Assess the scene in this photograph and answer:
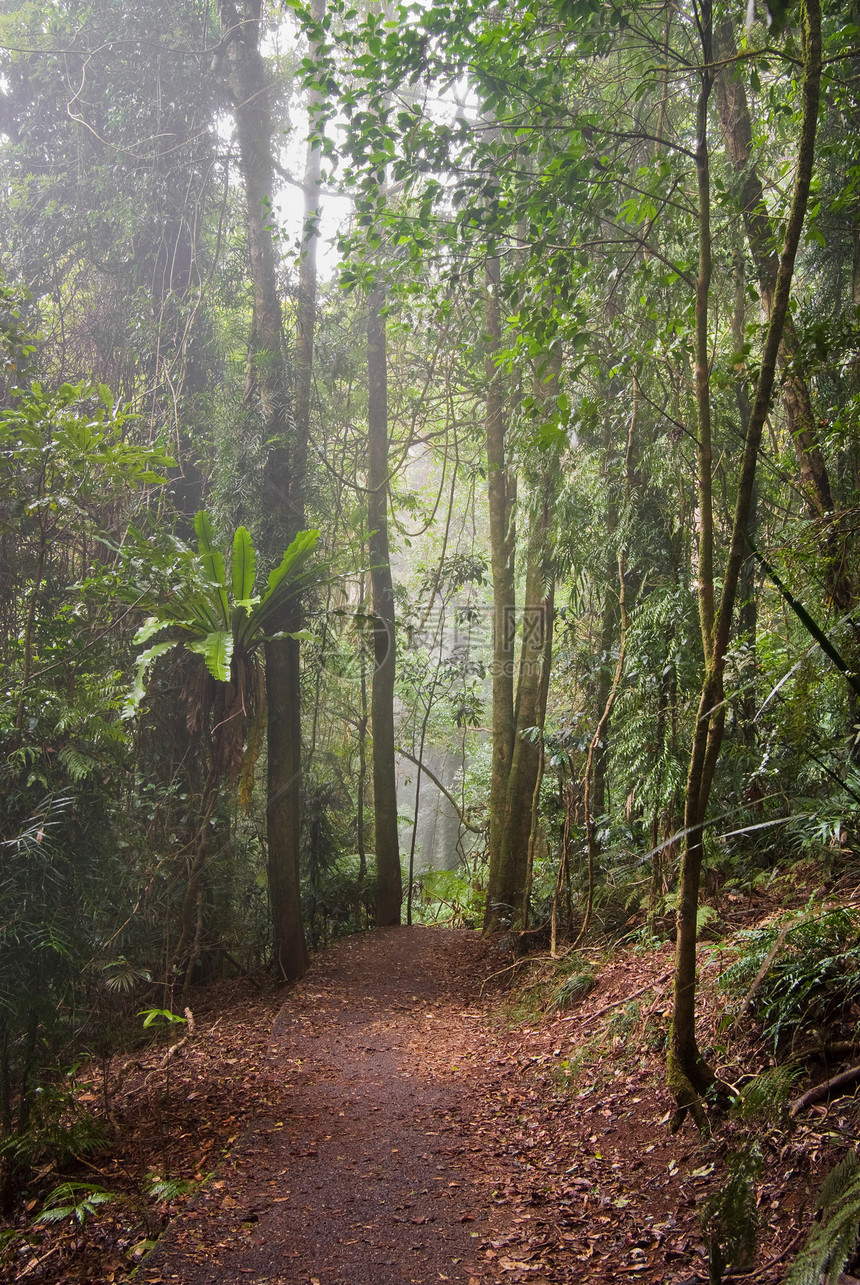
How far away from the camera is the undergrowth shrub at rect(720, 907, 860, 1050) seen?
94.8 inches

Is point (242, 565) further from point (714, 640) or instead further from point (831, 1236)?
point (831, 1236)

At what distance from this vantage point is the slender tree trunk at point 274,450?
248 inches

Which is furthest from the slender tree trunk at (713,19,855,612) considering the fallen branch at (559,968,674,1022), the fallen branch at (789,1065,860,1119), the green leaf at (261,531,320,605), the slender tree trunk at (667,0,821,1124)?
the green leaf at (261,531,320,605)

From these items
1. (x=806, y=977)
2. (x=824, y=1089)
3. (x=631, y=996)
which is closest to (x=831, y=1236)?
(x=824, y=1089)

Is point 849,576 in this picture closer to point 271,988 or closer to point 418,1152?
point 418,1152

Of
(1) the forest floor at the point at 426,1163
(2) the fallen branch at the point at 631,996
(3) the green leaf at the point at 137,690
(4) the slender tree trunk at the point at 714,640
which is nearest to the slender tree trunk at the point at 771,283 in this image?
(4) the slender tree trunk at the point at 714,640

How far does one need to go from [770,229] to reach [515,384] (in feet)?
11.3

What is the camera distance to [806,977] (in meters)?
2.50

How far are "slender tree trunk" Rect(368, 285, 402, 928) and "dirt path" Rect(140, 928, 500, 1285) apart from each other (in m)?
3.02

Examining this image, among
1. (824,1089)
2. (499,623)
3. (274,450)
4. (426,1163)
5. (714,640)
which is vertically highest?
(274,450)

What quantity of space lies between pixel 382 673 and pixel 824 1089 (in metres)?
6.43

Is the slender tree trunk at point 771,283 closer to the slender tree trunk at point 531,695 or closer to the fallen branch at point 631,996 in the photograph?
the fallen branch at point 631,996

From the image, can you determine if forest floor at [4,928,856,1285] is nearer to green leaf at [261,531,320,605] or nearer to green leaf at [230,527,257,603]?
green leaf at [230,527,257,603]

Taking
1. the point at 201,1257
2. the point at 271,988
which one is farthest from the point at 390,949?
the point at 201,1257
